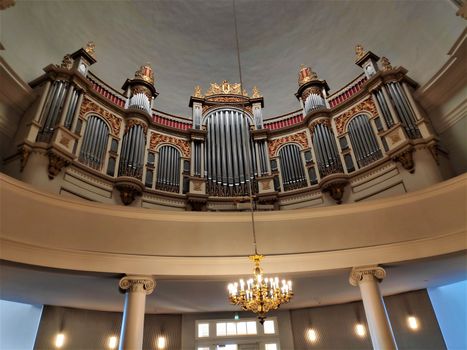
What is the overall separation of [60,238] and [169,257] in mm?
1831

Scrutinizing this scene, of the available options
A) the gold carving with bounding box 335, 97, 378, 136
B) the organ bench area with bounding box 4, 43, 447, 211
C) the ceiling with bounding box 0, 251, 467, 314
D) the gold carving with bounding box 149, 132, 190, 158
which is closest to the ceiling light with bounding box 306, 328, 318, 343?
the ceiling with bounding box 0, 251, 467, 314

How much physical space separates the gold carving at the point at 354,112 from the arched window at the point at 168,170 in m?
4.88

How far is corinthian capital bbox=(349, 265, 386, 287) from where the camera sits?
5730mm

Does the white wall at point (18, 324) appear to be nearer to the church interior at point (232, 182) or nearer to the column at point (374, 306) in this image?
the church interior at point (232, 182)

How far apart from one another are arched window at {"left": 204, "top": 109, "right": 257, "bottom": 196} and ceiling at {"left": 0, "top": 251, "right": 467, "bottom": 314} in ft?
9.50

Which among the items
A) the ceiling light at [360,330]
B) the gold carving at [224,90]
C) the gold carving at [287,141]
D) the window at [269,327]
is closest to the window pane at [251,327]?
the window at [269,327]

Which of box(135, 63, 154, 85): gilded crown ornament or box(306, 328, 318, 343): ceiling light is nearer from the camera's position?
box(306, 328, 318, 343): ceiling light

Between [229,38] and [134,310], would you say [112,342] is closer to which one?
[134,310]

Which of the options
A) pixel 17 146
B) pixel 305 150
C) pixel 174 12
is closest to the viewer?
pixel 17 146

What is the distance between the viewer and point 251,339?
8.34 metres

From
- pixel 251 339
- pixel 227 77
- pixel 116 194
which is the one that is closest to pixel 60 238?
pixel 116 194

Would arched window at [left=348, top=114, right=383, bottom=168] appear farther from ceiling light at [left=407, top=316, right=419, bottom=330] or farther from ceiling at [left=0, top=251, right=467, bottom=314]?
ceiling light at [left=407, top=316, right=419, bottom=330]

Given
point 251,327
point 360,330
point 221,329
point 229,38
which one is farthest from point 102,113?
point 360,330

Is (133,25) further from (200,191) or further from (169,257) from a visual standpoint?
(169,257)
